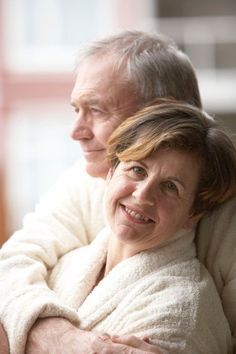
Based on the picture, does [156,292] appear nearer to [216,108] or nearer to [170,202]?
[170,202]

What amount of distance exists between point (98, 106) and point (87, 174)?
0.84 feet

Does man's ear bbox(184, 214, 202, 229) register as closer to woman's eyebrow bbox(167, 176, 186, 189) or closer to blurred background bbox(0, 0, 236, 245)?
woman's eyebrow bbox(167, 176, 186, 189)

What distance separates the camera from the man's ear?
176cm

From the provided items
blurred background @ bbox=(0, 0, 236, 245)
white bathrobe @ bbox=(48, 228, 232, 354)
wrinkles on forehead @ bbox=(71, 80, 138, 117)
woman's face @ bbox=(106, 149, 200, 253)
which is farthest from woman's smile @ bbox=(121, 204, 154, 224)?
blurred background @ bbox=(0, 0, 236, 245)

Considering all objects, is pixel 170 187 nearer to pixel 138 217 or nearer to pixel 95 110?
pixel 138 217

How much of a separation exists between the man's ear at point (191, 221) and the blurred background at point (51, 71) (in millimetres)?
5882

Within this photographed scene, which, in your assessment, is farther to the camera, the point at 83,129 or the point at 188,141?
the point at 83,129

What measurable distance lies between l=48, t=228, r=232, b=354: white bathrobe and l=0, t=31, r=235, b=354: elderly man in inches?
2.8

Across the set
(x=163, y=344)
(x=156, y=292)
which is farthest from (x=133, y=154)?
(x=163, y=344)

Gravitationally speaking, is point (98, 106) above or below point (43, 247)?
above

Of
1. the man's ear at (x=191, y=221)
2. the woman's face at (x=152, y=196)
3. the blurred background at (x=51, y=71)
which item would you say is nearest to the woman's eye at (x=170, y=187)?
the woman's face at (x=152, y=196)

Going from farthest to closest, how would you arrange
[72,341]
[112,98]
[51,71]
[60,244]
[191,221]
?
[51,71], [60,244], [112,98], [191,221], [72,341]

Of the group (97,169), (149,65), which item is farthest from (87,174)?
(149,65)

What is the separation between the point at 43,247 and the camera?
1954mm
